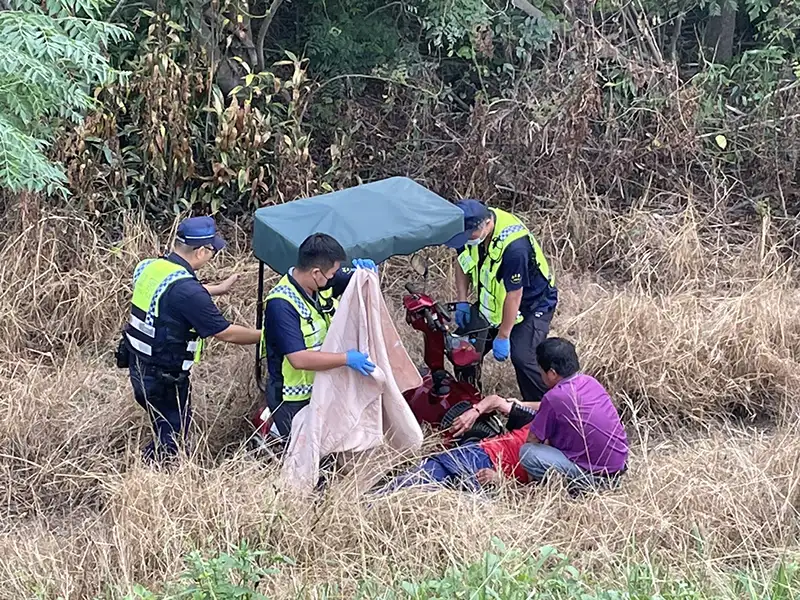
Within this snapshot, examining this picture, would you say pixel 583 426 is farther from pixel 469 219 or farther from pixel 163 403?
pixel 163 403

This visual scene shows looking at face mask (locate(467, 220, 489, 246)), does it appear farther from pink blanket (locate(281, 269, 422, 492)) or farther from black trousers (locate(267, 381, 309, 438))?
black trousers (locate(267, 381, 309, 438))

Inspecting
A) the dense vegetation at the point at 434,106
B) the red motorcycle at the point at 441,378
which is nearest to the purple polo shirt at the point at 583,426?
the red motorcycle at the point at 441,378

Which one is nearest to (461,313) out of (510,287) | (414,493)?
(510,287)

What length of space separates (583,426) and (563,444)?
Result: 147 millimetres

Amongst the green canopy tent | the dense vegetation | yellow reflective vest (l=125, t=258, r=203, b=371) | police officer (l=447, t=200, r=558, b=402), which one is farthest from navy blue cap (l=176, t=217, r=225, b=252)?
the dense vegetation

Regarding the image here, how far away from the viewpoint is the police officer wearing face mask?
418 cm

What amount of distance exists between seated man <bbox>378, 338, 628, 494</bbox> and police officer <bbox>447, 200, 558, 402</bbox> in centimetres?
79

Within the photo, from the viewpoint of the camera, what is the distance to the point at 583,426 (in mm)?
4285

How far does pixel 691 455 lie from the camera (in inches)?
189

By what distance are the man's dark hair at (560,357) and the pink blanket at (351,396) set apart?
659 mm

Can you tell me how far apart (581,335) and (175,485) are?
2.89 m

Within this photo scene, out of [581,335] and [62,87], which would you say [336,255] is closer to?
[62,87]

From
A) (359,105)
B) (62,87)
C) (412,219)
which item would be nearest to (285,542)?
(412,219)

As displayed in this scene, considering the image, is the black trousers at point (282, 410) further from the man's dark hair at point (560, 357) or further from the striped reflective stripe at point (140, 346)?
the man's dark hair at point (560, 357)
